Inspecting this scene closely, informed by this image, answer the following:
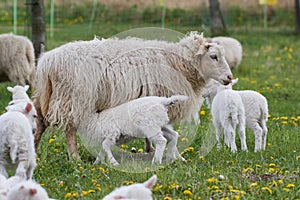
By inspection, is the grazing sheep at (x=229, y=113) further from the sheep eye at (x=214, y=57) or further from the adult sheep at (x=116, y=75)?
the sheep eye at (x=214, y=57)

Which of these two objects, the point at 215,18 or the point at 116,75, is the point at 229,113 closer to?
the point at 116,75

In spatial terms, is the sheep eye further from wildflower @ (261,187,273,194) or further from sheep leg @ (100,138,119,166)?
wildflower @ (261,187,273,194)

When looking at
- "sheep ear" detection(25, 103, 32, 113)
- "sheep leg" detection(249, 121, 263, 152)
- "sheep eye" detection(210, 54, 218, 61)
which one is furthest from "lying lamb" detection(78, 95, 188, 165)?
"sheep ear" detection(25, 103, 32, 113)

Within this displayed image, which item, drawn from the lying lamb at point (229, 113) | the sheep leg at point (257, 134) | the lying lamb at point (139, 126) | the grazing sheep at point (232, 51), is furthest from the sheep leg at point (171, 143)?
the grazing sheep at point (232, 51)

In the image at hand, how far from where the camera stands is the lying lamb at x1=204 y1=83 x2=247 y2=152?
320 inches

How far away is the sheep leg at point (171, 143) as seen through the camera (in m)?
7.40

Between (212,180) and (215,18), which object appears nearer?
(212,180)

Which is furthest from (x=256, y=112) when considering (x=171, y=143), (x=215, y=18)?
(x=215, y=18)

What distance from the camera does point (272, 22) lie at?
81.7 ft

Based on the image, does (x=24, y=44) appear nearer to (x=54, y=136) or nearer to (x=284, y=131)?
Result: (x=54, y=136)

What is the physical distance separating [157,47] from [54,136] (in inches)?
66.0

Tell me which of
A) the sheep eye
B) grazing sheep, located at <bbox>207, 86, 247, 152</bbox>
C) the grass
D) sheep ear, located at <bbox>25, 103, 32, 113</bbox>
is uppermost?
the sheep eye

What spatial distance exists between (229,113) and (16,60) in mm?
5047

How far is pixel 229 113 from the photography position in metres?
8.16
